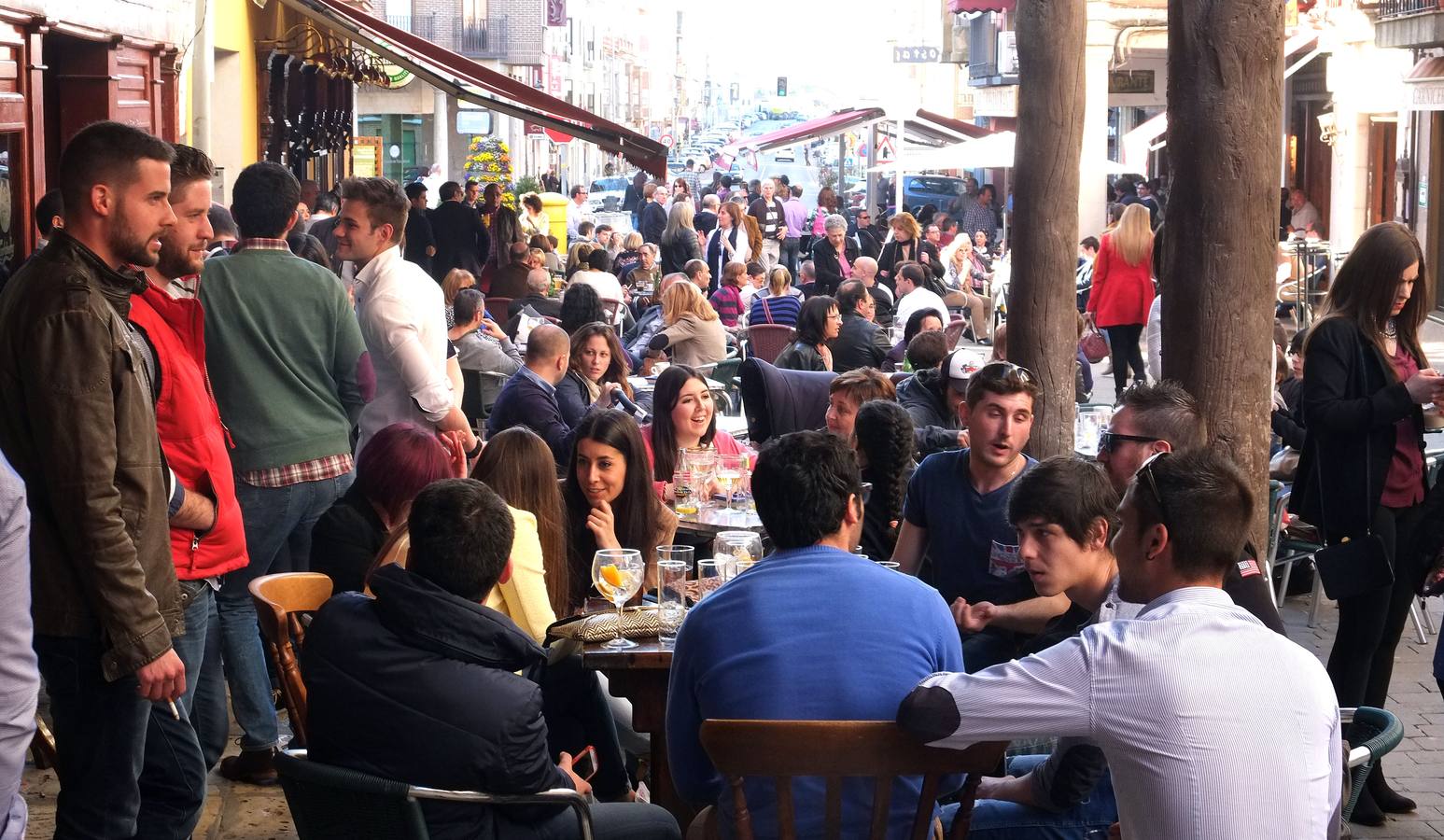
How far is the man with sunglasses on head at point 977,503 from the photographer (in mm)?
4945

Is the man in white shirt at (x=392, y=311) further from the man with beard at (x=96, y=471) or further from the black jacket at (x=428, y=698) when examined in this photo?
the black jacket at (x=428, y=698)

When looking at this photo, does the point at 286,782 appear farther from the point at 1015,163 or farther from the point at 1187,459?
the point at 1015,163

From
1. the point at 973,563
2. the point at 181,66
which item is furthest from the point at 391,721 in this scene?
the point at 181,66

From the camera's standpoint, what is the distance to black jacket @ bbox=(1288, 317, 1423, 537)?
5230mm

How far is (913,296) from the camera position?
1350cm

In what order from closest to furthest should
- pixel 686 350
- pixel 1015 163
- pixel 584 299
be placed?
pixel 1015 163, pixel 584 299, pixel 686 350

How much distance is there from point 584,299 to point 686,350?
1002 millimetres

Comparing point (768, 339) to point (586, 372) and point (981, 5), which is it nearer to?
point (586, 372)

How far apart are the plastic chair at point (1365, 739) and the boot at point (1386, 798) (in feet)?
6.29

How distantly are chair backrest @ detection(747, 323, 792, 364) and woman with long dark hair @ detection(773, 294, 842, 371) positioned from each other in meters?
1.90

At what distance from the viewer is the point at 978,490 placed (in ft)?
16.6

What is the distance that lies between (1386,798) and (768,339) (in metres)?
7.02

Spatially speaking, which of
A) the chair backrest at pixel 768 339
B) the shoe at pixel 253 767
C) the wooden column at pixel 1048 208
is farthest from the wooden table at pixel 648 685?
the chair backrest at pixel 768 339

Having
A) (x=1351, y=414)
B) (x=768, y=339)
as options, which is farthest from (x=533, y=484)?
(x=768, y=339)
